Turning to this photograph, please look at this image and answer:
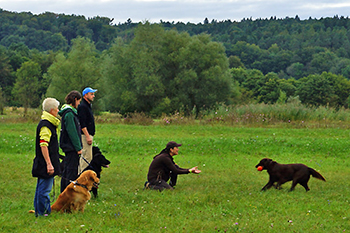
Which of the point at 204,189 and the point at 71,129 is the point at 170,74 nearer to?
the point at 204,189

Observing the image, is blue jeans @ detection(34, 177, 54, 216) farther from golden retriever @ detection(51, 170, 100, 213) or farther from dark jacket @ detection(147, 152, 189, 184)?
dark jacket @ detection(147, 152, 189, 184)

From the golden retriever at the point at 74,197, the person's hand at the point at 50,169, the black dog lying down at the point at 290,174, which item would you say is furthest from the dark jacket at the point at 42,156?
the black dog lying down at the point at 290,174

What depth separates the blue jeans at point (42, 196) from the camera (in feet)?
21.0

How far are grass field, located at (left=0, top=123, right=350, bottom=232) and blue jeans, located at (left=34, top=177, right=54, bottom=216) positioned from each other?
19 centimetres

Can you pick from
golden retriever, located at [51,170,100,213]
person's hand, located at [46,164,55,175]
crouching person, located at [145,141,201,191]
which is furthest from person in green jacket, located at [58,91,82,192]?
crouching person, located at [145,141,201,191]

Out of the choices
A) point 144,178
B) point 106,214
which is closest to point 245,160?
point 144,178

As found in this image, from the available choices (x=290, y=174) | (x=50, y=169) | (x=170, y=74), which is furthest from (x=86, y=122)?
(x=170, y=74)

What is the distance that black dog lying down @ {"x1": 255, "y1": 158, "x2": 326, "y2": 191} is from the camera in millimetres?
8883

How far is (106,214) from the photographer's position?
267 inches

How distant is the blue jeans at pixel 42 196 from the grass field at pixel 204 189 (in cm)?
19

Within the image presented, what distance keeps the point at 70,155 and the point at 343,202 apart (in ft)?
18.4

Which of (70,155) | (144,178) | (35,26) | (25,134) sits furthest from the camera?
(35,26)

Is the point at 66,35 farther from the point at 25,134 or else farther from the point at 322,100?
Answer: the point at 25,134

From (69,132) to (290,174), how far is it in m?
5.12
